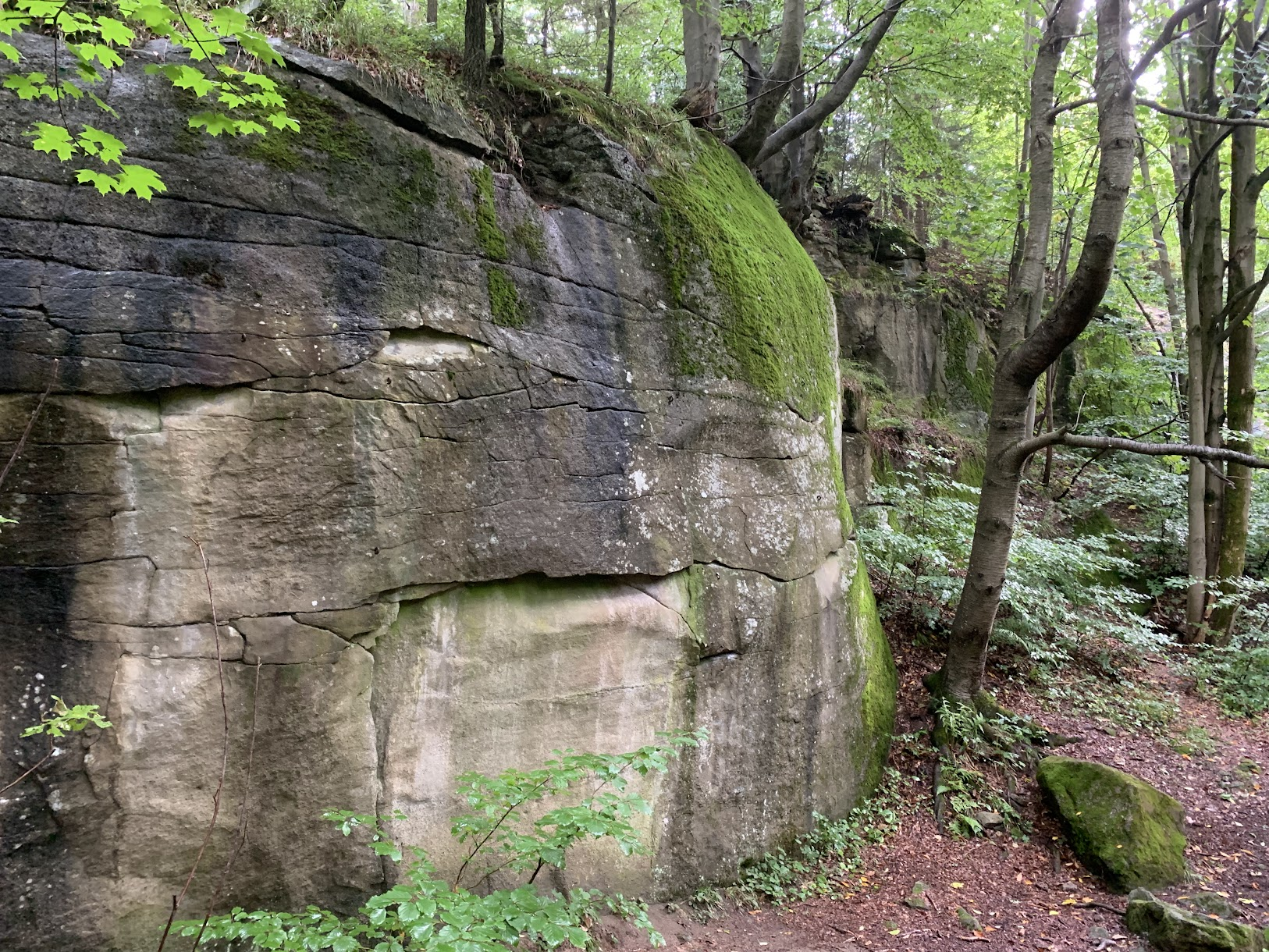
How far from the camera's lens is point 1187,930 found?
14.5ft

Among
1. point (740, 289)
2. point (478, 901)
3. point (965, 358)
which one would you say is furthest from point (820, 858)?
point (965, 358)

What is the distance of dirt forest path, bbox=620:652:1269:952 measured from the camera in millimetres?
4766

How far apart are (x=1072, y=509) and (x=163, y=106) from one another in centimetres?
1355

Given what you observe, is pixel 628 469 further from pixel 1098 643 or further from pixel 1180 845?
pixel 1098 643

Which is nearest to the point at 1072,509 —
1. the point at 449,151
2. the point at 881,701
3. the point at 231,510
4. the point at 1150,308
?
the point at 881,701

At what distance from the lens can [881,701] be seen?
21.6 feet

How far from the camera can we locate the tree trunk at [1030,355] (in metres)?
5.64

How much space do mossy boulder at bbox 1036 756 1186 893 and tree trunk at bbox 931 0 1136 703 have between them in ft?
4.00

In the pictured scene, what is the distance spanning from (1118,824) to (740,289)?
199 inches

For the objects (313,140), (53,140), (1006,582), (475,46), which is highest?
(475,46)

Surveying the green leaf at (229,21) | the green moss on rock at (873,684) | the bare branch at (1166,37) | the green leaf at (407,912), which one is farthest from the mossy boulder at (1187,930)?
the green leaf at (229,21)

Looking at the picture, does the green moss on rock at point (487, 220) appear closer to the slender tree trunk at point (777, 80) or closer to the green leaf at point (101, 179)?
the green leaf at point (101, 179)

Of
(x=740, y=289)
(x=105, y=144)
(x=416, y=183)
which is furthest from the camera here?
(x=740, y=289)

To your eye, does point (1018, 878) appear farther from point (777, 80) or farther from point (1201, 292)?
point (1201, 292)
